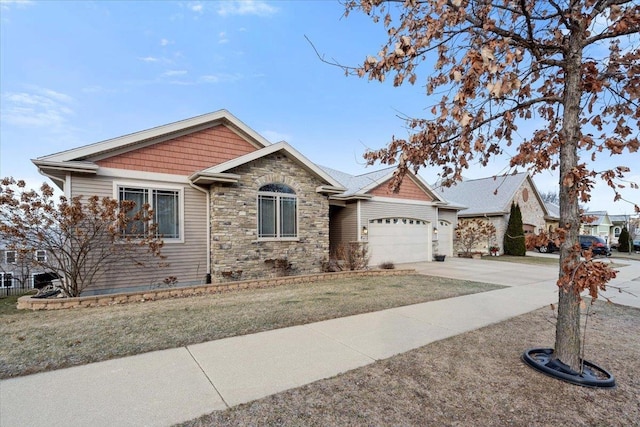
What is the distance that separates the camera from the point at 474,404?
3002 mm

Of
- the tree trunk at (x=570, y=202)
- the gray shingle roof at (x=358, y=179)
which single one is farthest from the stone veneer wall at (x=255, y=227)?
the tree trunk at (x=570, y=202)

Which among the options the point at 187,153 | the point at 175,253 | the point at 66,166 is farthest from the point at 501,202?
the point at 66,166

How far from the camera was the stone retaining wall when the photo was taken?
672 cm

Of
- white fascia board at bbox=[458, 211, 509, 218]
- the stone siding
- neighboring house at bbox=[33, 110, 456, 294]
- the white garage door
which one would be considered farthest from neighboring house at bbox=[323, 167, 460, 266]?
the stone siding

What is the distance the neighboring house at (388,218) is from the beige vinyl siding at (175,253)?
20.3 ft

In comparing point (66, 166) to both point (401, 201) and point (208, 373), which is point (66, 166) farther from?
point (401, 201)

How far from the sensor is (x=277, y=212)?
426 inches

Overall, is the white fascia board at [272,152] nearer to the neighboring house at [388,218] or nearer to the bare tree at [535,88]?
the neighboring house at [388,218]

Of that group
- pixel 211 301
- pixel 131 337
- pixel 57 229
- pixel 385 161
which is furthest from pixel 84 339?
pixel 385 161

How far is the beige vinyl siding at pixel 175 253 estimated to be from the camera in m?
8.35

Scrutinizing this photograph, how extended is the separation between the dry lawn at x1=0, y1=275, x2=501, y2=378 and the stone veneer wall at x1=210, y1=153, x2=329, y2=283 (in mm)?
1537

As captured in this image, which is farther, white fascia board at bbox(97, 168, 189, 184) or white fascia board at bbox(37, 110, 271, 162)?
white fascia board at bbox(97, 168, 189, 184)

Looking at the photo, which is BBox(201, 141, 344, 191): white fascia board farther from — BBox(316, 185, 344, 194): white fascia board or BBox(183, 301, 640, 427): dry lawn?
BBox(183, 301, 640, 427): dry lawn

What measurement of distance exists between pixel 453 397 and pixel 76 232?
28.8 feet
